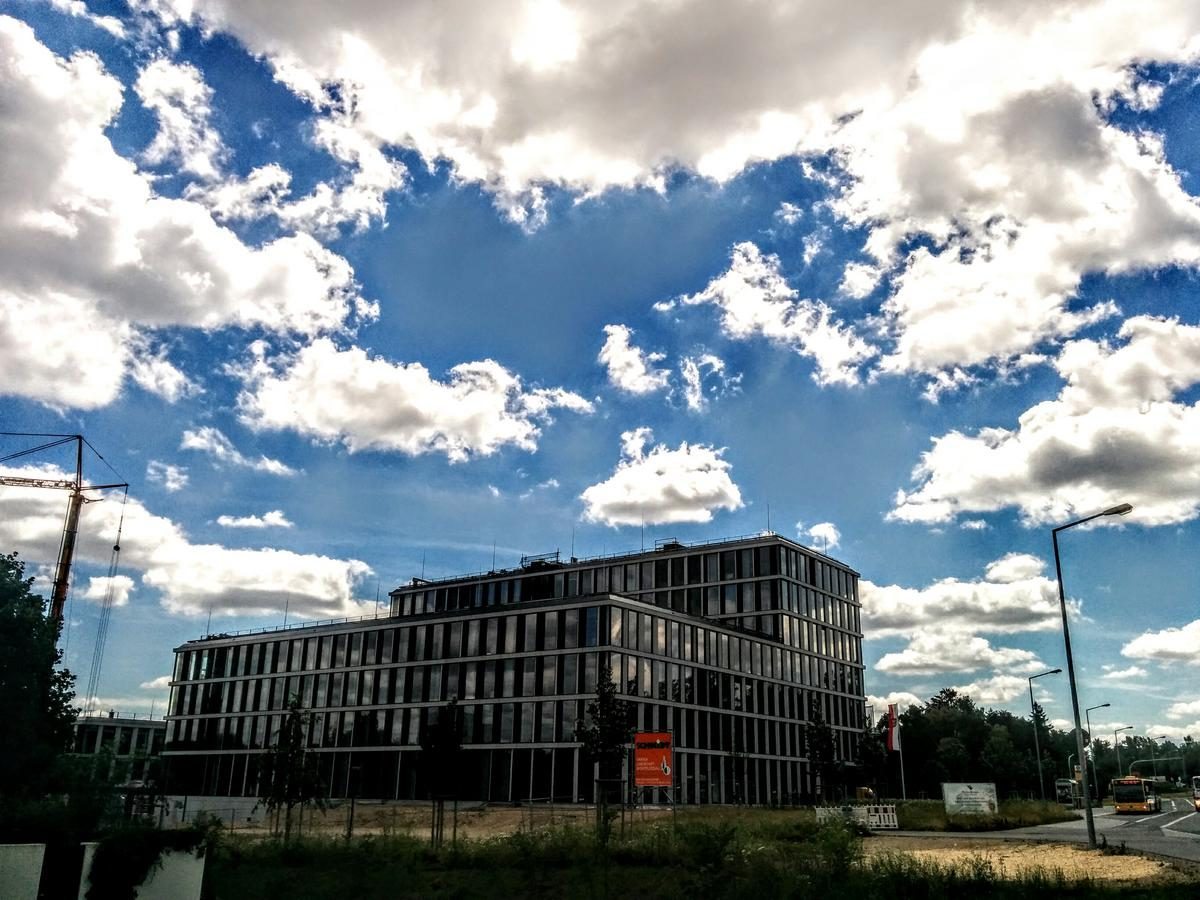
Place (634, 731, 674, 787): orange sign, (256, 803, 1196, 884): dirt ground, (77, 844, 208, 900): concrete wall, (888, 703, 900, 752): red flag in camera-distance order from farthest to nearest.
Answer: (888, 703, 900, 752): red flag, (634, 731, 674, 787): orange sign, (256, 803, 1196, 884): dirt ground, (77, 844, 208, 900): concrete wall

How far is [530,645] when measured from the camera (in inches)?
2985

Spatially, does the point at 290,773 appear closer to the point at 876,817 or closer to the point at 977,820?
the point at 876,817

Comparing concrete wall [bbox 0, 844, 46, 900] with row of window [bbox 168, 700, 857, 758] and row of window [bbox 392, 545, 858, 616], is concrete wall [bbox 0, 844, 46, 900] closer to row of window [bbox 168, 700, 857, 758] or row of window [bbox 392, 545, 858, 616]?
A: row of window [bbox 168, 700, 857, 758]

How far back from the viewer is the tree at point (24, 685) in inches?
1684

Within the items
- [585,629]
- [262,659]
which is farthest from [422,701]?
[262,659]

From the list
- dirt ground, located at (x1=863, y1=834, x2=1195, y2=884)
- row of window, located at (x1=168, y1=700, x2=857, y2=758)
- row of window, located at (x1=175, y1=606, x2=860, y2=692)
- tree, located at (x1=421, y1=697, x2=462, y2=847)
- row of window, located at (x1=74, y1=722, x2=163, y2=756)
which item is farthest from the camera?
row of window, located at (x1=74, y1=722, x2=163, y2=756)

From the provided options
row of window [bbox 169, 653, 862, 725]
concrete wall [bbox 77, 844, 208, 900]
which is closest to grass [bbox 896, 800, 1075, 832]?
row of window [bbox 169, 653, 862, 725]

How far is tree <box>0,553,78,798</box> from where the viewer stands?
42.8 metres

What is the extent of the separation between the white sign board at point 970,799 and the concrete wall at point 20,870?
46.7m

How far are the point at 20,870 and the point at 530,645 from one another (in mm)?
59284

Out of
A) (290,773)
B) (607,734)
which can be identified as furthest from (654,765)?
(290,773)

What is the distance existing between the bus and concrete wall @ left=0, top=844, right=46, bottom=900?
3007 inches

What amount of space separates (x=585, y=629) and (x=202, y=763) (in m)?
47.3

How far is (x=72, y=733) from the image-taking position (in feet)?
182
